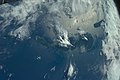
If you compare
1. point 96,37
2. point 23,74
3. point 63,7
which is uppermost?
point 63,7

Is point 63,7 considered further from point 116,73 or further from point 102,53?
point 116,73

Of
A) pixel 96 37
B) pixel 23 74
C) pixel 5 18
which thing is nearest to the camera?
pixel 23 74

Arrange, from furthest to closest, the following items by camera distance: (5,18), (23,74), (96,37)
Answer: (5,18), (96,37), (23,74)

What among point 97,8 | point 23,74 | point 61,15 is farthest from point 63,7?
point 23,74

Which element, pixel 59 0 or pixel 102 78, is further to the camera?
pixel 59 0

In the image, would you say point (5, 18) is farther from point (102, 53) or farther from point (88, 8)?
point (102, 53)

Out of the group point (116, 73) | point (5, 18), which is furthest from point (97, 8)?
point (5, 18)

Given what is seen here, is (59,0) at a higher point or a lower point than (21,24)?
higher
